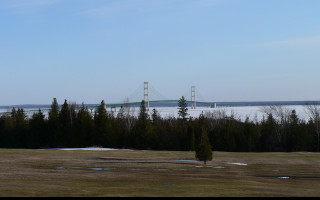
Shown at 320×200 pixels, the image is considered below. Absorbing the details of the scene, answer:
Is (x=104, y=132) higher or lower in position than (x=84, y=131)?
lower

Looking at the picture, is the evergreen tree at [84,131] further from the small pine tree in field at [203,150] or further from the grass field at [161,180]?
the small pine tree in field at [203,150]

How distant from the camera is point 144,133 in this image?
63.3 meters

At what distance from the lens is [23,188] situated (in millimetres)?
17891

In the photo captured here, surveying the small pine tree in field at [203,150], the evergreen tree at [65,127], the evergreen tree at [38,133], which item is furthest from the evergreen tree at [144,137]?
the small pine tree in field at [203,150]

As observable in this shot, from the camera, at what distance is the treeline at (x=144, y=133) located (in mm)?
61062

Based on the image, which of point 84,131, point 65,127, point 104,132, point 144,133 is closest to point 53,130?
point 65,127

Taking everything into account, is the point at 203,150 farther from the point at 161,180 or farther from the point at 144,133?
the point at 144,133

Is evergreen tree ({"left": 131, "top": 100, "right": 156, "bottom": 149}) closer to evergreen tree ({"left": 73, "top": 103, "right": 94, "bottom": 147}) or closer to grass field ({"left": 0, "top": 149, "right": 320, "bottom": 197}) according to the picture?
evergreen tree ({"left": 73, "top": 103, "right": 94, "bottom": 147})

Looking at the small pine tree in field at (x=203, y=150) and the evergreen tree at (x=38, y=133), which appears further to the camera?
the evergreen tree at (x=38, y=133)

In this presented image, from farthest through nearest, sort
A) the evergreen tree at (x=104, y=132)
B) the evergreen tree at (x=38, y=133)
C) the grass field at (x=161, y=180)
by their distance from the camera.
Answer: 1. the evergreen tree at (x=38, y=133)
2. the evergreen tree at (x=104, y=132)
3. the grass field at (x=161, y=180)

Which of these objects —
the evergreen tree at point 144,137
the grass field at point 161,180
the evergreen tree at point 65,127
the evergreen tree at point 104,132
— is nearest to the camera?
the grass field at point 161,180

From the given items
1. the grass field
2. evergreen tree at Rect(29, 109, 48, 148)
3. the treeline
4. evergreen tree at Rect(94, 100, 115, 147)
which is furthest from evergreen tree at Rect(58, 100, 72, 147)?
the grass field

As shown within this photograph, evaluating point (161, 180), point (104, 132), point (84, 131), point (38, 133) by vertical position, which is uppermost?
point (84, 131)

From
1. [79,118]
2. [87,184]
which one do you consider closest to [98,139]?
[79,118]
